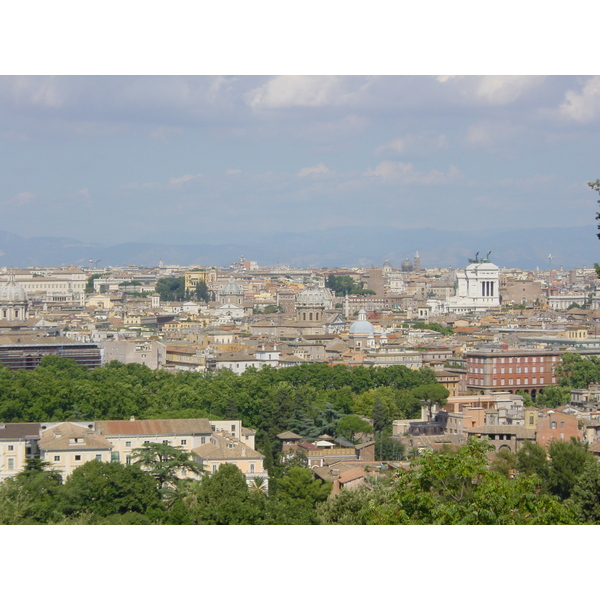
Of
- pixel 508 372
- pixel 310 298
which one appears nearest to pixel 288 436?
pixel 508 372

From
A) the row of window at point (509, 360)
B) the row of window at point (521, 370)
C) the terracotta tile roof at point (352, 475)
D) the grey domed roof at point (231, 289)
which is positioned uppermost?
the grey domed roof at point (231, 289)

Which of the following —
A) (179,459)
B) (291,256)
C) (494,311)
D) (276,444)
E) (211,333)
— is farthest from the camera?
(291,256)

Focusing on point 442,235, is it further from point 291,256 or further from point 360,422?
point 360,422

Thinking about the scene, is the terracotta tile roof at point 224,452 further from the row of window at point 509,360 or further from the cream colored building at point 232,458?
the row of window at point 509,360

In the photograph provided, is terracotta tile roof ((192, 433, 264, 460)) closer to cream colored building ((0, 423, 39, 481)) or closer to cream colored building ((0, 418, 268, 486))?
cream colored building ((0, 418, 268, 486))

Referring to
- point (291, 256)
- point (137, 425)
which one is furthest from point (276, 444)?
point (291, 256)

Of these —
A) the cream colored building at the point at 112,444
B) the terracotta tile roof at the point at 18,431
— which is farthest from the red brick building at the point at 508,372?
the terracotta tile roof at the point at 18,431

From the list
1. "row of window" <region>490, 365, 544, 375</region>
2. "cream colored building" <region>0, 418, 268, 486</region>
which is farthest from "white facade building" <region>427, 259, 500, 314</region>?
"cream colored building" <region>0, 418, 268, 486</region>
